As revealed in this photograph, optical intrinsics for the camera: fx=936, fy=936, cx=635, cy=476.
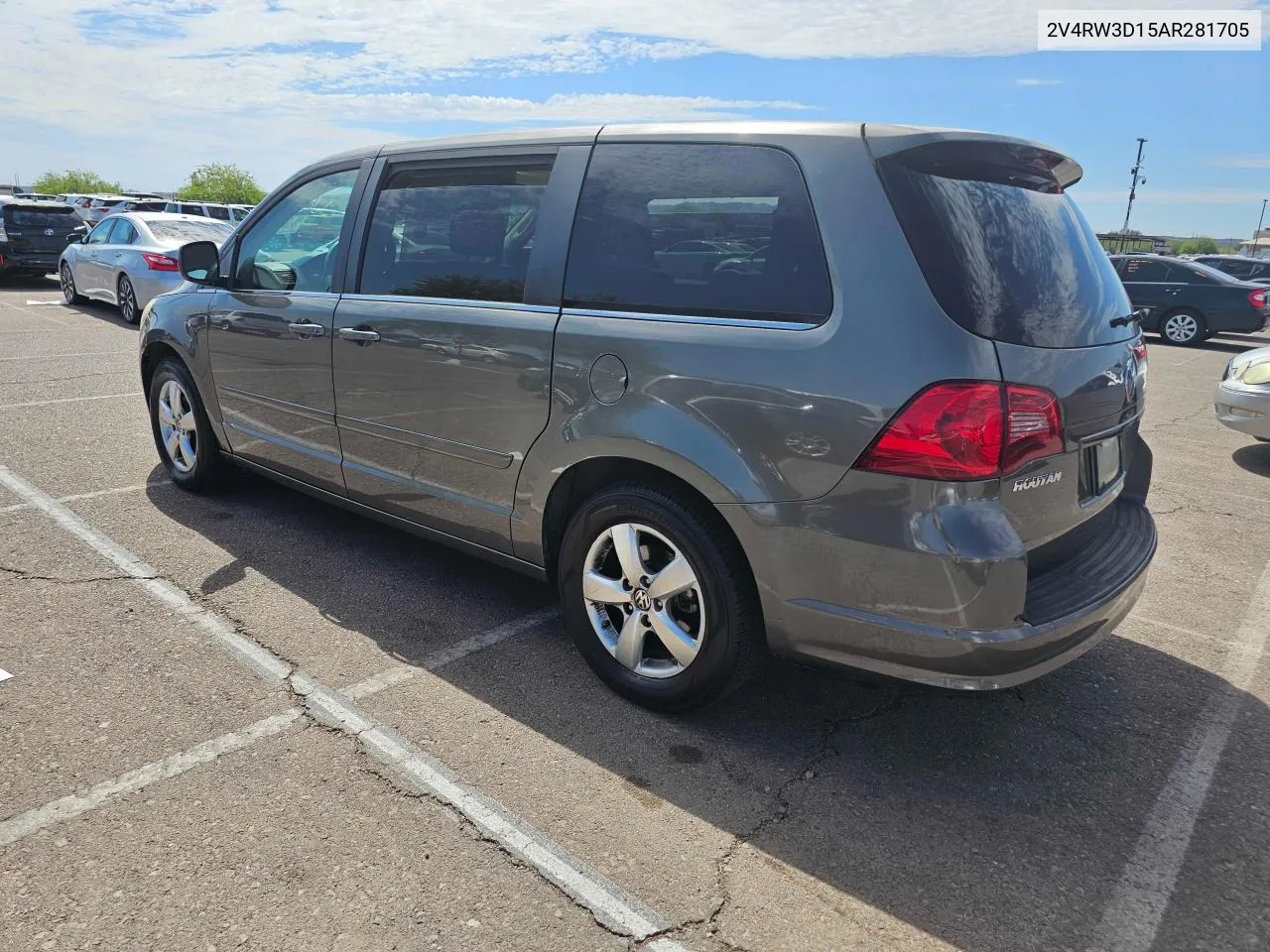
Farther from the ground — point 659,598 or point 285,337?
point 285,337

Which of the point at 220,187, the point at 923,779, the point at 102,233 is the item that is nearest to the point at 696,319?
the point at 923,779

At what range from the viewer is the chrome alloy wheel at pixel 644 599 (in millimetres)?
2959

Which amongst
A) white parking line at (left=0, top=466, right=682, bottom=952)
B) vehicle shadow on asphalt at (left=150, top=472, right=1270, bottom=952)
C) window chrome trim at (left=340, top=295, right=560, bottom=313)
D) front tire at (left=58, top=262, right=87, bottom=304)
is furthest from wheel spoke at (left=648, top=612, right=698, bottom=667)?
front tire at (left=58, top=262, right=87, bottom=304)

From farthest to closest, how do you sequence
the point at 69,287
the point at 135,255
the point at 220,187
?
the point at 220,187, the point at 69,287, the point at 135,255

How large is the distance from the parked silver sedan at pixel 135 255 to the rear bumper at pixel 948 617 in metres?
11.7

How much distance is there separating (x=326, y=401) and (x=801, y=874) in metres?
2.77

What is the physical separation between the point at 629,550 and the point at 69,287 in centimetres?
1524

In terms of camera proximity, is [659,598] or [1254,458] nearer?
[659,598]

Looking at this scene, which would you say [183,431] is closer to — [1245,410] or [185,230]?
[1245,410]

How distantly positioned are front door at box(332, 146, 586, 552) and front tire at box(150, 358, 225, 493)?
1.44 metres

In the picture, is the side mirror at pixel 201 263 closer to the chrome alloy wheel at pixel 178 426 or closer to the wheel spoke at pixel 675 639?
the chrome alloy wheel at pixel 178 426

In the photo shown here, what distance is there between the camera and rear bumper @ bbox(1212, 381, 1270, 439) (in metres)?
6.92

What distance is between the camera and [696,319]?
2.84 meters

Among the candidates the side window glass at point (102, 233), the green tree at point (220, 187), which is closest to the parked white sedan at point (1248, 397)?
the side window glass at point (102, 233)
